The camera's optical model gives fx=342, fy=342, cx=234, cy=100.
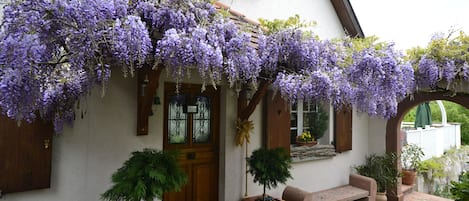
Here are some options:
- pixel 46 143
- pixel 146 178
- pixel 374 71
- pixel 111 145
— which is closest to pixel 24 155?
pixel 46 143

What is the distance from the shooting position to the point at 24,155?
3062mm

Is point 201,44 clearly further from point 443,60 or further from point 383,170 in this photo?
point 383,170

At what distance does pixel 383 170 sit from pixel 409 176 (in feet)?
3.50

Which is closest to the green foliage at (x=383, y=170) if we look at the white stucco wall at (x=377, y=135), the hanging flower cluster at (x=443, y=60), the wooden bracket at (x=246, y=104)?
the white stucco wall at (x=377, y=135)

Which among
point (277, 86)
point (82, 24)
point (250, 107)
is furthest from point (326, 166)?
point (82, 24)

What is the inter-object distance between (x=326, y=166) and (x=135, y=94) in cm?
382

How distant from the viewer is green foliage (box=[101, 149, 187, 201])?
2863mm

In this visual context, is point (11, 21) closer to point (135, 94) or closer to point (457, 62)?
point (135, 94)

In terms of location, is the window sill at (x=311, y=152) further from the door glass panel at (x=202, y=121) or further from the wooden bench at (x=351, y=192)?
the door glass panel at (x=202, y=121)

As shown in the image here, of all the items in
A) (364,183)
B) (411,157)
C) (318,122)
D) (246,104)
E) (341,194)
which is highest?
(246,104)

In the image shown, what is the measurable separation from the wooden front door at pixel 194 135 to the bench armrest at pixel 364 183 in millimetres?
2905

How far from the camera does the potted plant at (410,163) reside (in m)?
7.18

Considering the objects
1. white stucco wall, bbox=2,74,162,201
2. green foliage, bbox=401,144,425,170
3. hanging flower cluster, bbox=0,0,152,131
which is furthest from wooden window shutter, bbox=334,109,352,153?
hanging flower cluster, bbox=0,0,152,131

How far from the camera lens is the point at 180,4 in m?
2.96
